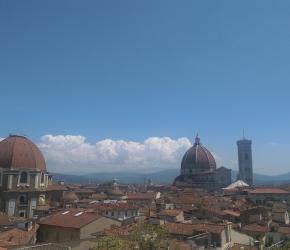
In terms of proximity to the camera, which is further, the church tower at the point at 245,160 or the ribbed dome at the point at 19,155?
the church tower at the point at 245,160

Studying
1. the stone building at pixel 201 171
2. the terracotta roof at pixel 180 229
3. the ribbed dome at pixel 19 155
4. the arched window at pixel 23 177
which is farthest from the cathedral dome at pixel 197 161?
the terracotta roof at pixel 180 229

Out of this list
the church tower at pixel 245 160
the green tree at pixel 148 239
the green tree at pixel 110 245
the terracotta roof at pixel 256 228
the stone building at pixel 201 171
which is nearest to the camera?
the green tree at pixel 110 245

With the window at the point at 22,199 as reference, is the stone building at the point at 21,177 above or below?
above

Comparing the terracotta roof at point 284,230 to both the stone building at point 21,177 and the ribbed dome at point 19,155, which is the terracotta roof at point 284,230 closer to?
the stone building at point 21,177

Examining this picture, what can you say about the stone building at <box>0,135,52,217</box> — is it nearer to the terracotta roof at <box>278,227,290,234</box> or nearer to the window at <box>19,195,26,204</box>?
the window at <box>19,195,26,204</box>

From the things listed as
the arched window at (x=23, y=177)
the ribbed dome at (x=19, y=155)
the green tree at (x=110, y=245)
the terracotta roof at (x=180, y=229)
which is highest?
the ribbed dome at (x=19, y=155)

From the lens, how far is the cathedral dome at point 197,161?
130 meters

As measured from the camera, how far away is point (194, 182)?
129000 mm

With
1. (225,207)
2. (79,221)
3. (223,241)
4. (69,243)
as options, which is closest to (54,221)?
(79,221)

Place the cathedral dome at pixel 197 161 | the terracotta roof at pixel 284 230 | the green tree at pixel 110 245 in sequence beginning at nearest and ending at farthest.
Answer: the green tree at pixel 110 245 → the terracotta roof at pixel 284 230 → the cathedral dome at pixel 197 161

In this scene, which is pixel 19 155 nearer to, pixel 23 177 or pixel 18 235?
pixel 23 177

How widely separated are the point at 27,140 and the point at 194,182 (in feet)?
230

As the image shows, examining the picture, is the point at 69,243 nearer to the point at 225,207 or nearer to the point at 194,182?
the point at 225,207

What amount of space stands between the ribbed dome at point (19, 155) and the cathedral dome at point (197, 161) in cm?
6855
